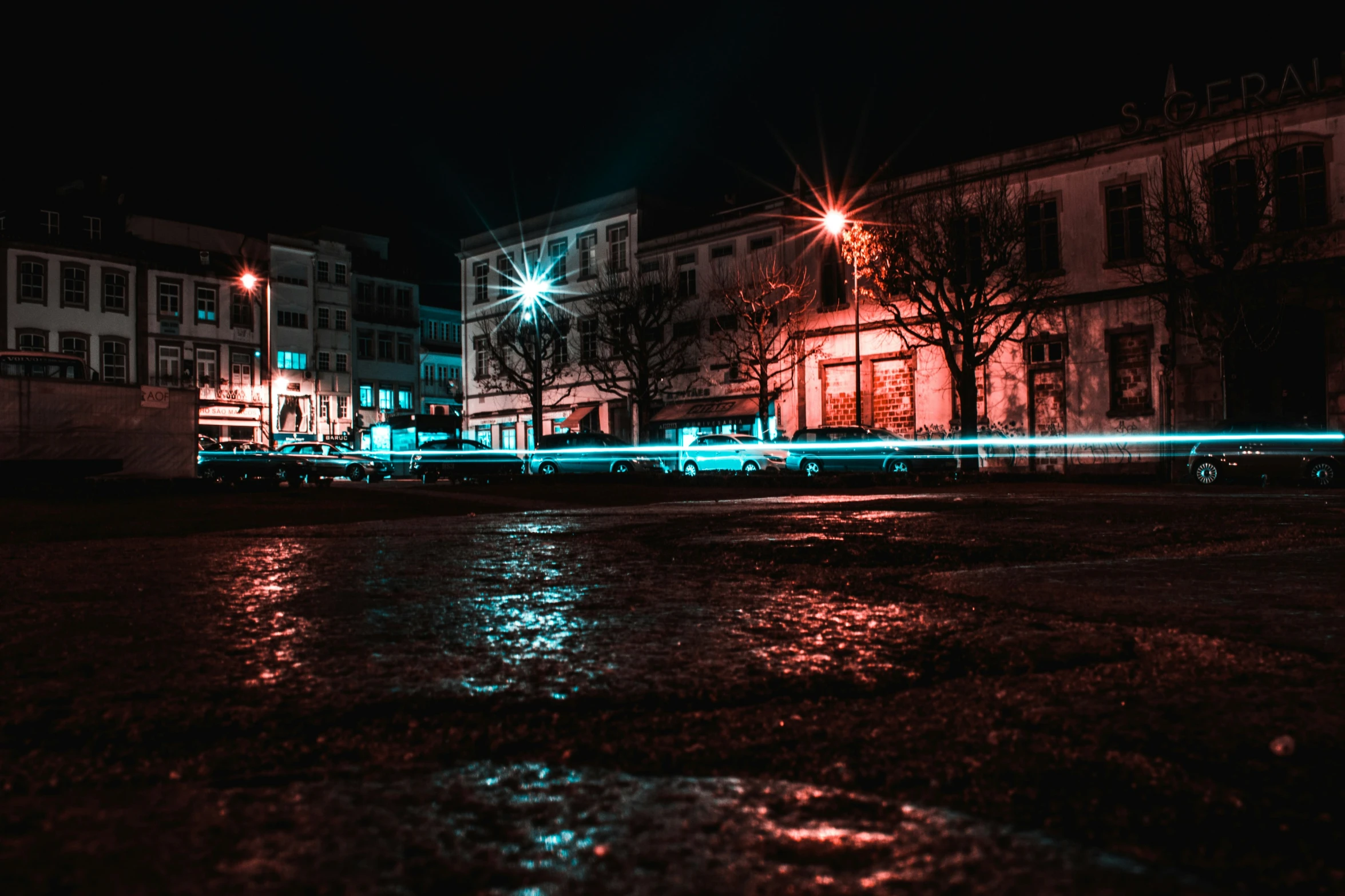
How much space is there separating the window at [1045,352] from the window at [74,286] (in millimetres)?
46197

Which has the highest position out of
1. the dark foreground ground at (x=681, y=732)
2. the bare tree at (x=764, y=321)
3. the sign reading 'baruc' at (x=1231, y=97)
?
the sign reading 'baruc' at (x=1231, y=97)

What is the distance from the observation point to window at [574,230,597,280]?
4975 cm

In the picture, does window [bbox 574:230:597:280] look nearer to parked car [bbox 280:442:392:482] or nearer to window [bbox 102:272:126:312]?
parked car [bbox 280:442:392:482]

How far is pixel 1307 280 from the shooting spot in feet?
89.2

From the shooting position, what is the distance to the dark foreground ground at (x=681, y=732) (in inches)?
47.4

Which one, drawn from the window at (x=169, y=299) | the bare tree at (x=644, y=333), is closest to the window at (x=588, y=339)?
the bare tree at (x=644, y=333)

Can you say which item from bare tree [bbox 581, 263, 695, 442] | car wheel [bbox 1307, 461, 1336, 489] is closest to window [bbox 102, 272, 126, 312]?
bare tree [bbox 581, 263, 695, 442]

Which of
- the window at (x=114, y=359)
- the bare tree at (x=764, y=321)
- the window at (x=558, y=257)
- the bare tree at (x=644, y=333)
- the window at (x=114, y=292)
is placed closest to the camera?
the bare tree at (x=764, y=321)

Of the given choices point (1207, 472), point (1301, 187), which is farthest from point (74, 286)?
point (1301, 187)

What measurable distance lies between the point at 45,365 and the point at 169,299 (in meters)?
37.1

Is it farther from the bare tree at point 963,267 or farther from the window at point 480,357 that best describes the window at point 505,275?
the bare tree at point 963,267

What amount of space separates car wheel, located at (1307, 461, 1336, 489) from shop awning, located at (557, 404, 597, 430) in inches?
1275

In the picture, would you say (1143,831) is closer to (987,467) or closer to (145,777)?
(145,777)

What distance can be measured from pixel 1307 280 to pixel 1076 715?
1221 inches
